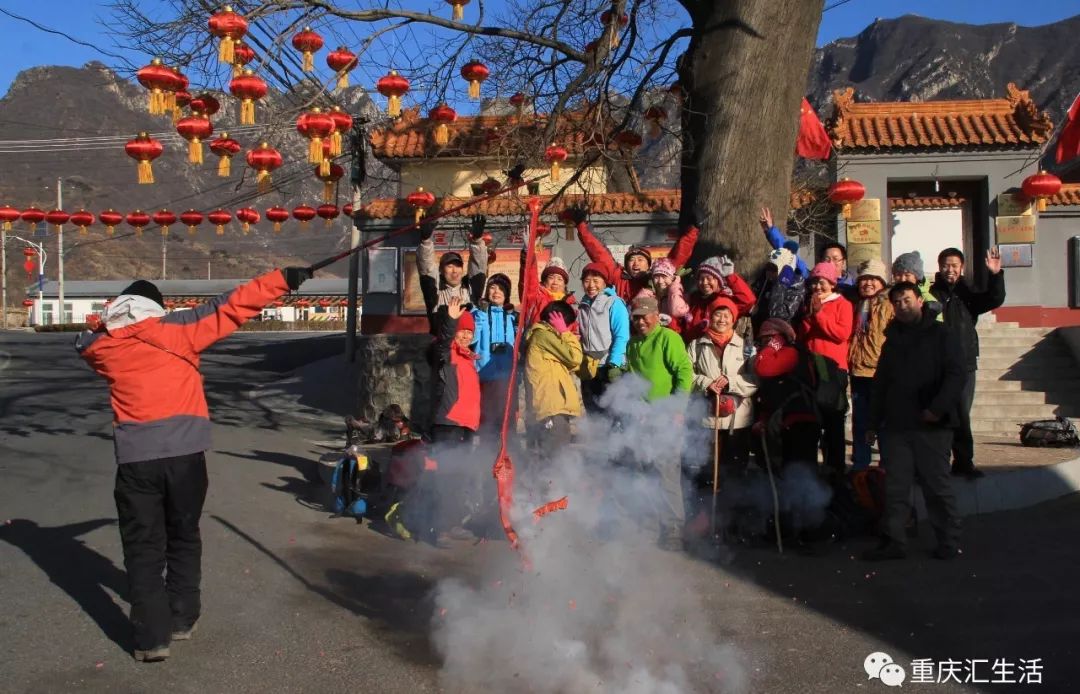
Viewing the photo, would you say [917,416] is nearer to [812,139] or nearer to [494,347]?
[494,347]

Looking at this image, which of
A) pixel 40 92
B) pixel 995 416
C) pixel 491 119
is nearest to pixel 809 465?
pixel 995 416

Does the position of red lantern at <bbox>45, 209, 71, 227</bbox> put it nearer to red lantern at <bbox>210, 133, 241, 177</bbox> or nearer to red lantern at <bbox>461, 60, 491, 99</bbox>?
red lantern at <bbox>210, 133, 241, 177</bbox>

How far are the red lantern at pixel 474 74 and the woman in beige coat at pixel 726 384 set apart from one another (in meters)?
A: 4.54

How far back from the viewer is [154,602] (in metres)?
4.67

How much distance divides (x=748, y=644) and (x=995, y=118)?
1741cm

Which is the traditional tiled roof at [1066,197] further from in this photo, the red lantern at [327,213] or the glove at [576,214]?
the glove at [576,214]

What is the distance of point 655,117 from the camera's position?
33.6 ft

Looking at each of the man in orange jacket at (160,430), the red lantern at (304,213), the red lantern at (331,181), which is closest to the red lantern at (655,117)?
the red lantern at (331,181)

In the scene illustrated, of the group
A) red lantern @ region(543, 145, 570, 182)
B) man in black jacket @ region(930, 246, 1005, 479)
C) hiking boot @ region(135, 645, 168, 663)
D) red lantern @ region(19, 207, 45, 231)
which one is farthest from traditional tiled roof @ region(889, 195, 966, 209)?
hiking boot @ region(135, 645, 168, 663)

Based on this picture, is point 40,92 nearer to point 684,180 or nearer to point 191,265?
point 191,265

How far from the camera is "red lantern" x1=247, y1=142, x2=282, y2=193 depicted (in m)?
10.0

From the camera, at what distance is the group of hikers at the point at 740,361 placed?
6.43m

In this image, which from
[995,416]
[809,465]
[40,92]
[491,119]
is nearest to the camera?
[809,465]

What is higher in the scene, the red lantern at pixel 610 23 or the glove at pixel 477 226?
the red lantern at pixel 610 23
